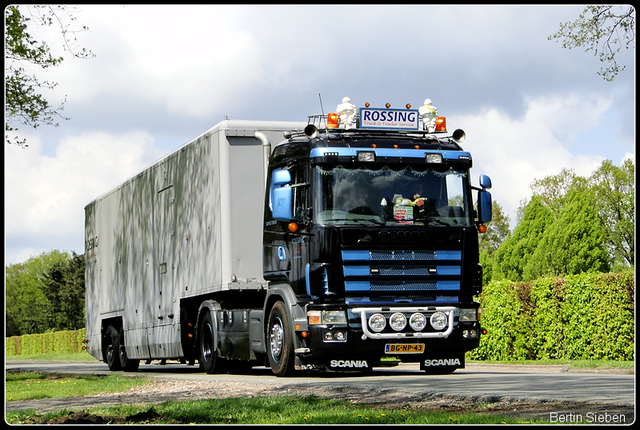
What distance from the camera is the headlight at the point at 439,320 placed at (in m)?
13.1

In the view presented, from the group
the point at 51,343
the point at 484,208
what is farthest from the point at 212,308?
the point at 51,343

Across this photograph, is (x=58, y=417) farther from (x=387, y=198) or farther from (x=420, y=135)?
(x=420, y=135)

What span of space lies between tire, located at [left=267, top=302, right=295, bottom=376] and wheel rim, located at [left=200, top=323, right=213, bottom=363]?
2.63 m

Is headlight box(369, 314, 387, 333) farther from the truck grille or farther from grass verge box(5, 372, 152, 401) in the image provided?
grass verge box(5, 372, 152, 401)

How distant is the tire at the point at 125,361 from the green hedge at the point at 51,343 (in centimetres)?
3260

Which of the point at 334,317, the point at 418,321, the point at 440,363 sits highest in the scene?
the point at 334,317

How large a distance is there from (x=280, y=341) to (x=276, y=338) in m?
0.14

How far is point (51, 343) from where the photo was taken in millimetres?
64875

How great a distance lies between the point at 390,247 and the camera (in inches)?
504

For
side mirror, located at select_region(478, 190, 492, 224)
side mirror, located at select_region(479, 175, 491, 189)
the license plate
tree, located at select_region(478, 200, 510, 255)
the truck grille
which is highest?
tree, located at select_region(478, 200, 510, 255)

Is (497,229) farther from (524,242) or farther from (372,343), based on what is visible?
(372,343)

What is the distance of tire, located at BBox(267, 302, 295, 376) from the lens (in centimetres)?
1366

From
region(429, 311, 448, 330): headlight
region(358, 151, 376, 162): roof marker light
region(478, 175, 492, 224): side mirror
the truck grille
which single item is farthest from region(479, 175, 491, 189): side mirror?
region(429, 311, 448, 330): headlight

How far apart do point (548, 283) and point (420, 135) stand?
9988 mm
